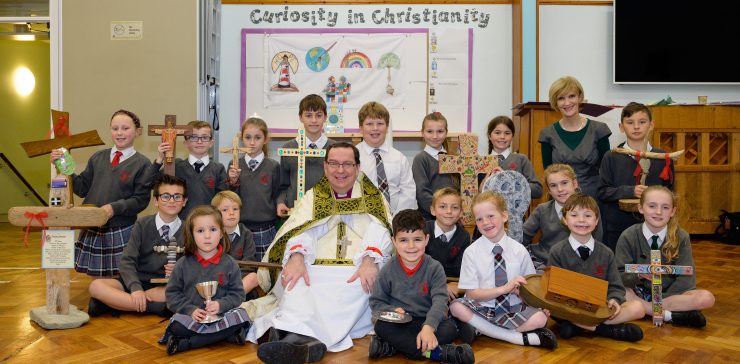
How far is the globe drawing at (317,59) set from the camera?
848 cm

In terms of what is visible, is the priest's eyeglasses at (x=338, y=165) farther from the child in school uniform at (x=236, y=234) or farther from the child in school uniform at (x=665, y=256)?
the child in school uniform at (x=665, y=256)

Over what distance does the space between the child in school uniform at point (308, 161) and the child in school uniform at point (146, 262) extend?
2.79 feet

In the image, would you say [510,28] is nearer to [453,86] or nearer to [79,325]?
[453,86]

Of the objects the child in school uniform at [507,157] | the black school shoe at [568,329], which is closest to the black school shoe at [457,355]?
the black school shoe at [568,329]

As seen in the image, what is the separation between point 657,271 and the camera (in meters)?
3.97

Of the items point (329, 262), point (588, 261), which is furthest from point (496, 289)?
point (329, 262)

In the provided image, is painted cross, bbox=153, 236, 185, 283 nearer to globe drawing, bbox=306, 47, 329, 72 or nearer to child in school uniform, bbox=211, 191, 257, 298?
child in school uniform, bbox=211, 191, 257, 298

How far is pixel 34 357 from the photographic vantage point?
3326 millimetres

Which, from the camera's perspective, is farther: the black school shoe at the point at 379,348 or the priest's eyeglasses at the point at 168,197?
the priest's eyeglasses at the point at 168,197

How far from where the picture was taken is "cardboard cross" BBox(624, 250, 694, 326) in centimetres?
396

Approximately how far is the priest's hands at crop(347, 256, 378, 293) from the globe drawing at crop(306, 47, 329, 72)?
5.26 metres

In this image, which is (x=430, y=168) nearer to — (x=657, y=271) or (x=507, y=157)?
(x=507, y=157)

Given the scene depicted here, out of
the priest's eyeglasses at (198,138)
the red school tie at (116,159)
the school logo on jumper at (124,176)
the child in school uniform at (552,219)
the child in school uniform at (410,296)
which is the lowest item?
the child in school uniform at (410,296)

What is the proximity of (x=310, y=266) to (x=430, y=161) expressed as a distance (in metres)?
1.64
